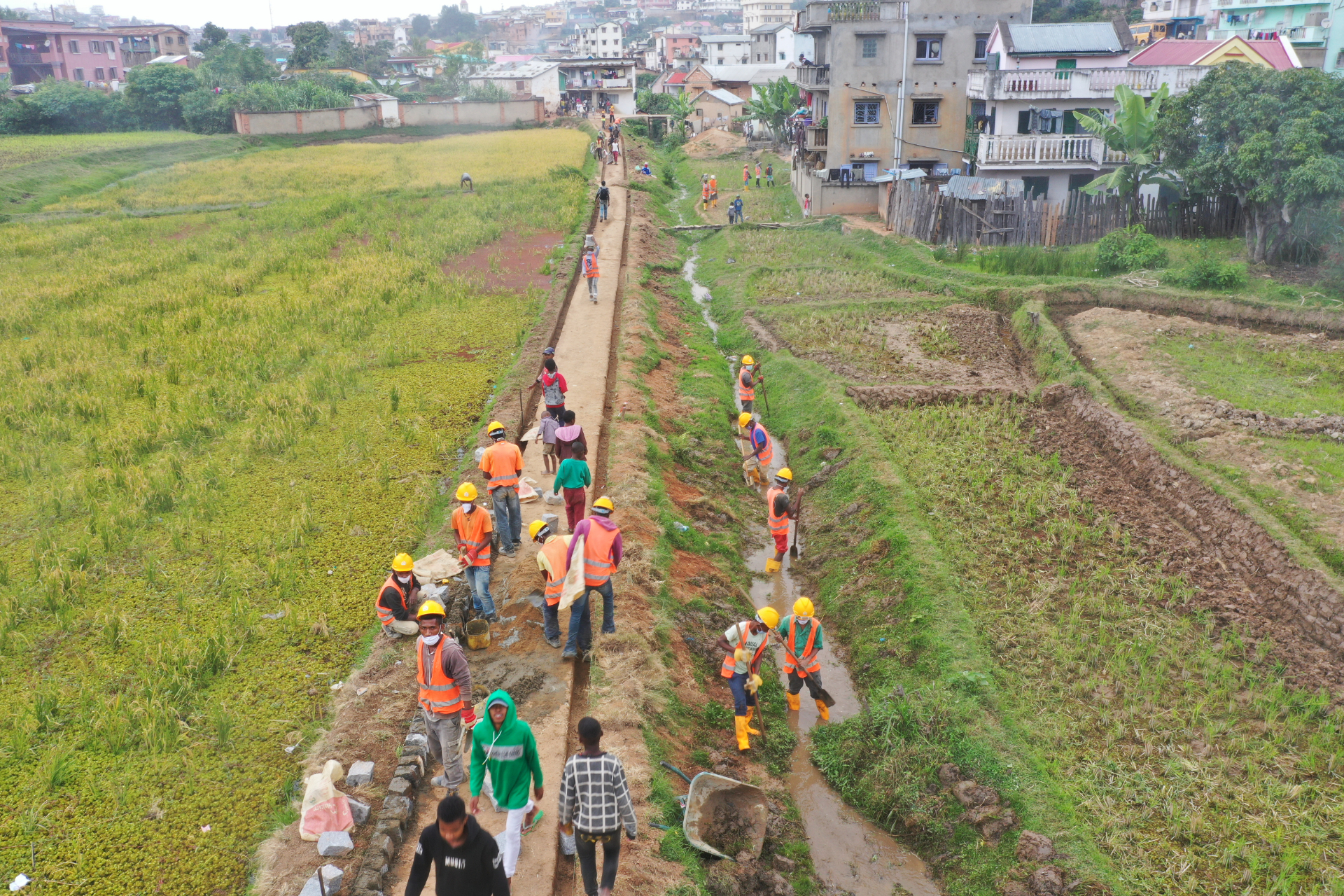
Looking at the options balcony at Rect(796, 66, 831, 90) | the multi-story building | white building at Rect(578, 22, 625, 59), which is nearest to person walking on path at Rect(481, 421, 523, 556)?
the multi-story building

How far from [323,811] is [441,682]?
143 centimetres

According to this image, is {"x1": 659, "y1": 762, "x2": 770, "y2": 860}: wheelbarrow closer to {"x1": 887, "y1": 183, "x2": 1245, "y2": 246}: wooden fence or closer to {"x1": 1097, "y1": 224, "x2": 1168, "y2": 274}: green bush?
{"x1": 1097, "y1": 224, "x2": 1168, "y2": 274}: green bush

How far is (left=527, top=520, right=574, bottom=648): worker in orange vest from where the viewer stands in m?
9.09

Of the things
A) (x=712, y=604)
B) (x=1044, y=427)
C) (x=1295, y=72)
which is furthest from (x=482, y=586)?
(x=1295, y=72)

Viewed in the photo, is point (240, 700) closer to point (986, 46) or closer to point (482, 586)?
point (482, 586)

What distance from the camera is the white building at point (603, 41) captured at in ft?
443

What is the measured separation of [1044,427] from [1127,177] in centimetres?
1332

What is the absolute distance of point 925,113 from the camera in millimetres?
35062

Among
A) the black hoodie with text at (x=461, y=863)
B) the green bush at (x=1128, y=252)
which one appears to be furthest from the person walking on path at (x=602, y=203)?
the black hoodie with text at (x=461, y=863)

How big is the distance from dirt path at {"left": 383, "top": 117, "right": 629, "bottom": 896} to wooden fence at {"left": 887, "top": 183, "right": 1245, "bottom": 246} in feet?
45.2

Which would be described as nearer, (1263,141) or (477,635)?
(477,635)

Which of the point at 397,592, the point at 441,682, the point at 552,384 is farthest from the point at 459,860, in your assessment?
the point at 552,384

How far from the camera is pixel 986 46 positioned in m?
33.6

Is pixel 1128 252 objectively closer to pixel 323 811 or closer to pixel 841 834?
pixel 841 834
